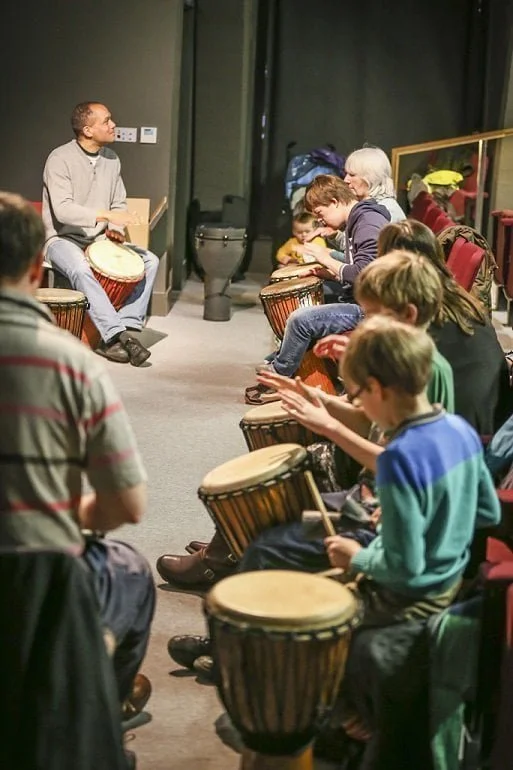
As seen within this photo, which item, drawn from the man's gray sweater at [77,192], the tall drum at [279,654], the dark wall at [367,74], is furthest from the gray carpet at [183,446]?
the dark wall at [367,74]

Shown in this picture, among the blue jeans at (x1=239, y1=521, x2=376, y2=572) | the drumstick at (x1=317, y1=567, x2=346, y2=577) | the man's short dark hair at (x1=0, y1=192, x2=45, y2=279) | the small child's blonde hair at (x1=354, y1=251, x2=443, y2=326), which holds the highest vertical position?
the man's short dark hair at (x1=0, y1=192, x2=45, y2=279)

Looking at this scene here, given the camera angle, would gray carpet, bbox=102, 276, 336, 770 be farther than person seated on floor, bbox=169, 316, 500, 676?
Yes

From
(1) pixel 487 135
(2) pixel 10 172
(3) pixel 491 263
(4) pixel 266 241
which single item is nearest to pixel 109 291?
(2) pixel 10 172

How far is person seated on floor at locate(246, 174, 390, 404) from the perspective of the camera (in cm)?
523

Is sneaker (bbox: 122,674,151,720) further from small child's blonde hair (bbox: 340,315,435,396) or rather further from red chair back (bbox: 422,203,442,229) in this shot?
red chair back (bbox: 422,203,442,229)

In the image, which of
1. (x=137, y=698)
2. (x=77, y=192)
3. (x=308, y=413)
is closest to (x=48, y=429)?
(x=308, y=413)

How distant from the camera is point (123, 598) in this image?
241cm

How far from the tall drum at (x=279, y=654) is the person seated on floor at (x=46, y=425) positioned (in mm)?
299

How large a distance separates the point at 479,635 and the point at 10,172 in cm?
645

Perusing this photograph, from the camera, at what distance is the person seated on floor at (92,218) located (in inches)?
271

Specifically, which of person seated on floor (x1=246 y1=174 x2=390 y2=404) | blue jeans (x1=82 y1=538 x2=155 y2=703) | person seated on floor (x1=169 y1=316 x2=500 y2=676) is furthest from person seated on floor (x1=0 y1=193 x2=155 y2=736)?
person seated on floor (x1=246 y1=174 x2=390 y2=404)

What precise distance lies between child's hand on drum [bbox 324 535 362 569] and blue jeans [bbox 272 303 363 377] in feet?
9.41

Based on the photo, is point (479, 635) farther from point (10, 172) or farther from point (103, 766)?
point (10, 172)

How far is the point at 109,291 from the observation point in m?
6.93
